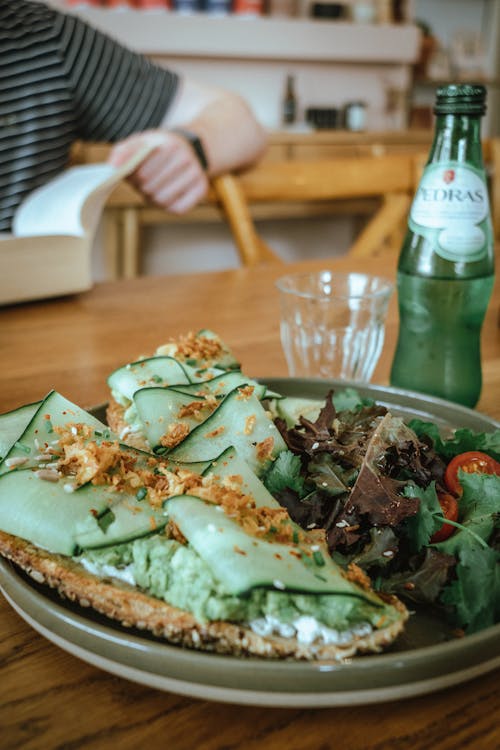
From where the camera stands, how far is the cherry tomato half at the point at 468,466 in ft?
2.54

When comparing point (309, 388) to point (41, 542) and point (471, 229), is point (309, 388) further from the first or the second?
point (41, 542)

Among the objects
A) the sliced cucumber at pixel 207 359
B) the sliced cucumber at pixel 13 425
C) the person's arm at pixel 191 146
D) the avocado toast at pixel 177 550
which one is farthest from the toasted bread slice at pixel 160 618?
the person's arm at pixel 191 146

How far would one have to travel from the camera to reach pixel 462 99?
936mm

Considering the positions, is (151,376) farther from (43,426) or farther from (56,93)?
(56,93)

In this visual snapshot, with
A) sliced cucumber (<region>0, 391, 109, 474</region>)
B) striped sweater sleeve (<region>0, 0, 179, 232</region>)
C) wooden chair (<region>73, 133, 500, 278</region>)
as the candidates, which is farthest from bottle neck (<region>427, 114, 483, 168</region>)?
striped sweater sleeve (<region>0, 0, 179, 232</region>)

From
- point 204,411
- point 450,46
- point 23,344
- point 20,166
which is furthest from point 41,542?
point 450,46

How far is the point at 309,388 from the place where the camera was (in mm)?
1053

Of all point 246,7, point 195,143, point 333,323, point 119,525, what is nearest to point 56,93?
point 195,143

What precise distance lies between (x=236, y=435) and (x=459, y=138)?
540 mm

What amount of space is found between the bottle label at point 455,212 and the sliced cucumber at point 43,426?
546 mm

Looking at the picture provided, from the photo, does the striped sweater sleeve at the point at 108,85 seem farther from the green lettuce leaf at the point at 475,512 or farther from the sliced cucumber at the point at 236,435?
the green lettuce leaf at the point at 475,512

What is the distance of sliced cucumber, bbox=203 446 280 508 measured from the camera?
0.65 meters

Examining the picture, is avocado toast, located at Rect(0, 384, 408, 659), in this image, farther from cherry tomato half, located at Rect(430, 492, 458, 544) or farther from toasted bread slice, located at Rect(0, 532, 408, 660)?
cherry tomato half, located at Rect(430, 492, 458, 544)

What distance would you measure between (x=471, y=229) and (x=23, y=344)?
34.0 inches
